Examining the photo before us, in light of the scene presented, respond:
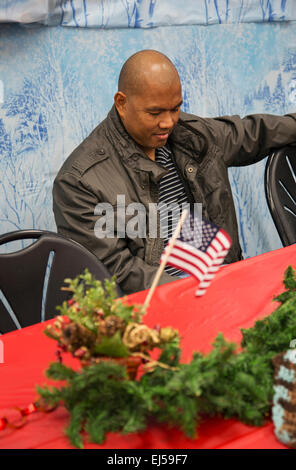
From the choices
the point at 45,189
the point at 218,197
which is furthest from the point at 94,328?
the point at 45,189

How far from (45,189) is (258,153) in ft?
3.56

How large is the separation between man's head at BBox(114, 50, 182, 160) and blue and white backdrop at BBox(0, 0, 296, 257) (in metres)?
0.73

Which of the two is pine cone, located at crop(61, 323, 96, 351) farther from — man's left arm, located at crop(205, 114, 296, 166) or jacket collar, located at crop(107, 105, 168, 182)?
man's left arm, located at crop(205, 114, 296, 166)

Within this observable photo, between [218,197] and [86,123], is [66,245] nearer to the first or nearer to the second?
[218,197]

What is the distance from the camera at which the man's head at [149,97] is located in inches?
87.1

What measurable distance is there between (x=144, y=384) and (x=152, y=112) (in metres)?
1.39

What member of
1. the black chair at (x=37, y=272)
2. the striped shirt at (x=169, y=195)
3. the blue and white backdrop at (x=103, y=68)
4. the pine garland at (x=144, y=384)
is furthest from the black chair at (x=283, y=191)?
the pine garland at (x=144, y=384)

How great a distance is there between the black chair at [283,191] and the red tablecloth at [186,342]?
0.36 meters

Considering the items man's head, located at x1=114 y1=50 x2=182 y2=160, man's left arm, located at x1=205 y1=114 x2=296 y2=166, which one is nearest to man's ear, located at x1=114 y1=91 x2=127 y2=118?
man's head, located at x1=114 y1=50 x2=182 y2=160

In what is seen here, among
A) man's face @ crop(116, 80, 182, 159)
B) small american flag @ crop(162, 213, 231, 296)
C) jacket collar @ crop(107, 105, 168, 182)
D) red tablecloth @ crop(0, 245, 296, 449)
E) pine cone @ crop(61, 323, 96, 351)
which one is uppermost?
man's face @ crop(116, 80, 182, 159)

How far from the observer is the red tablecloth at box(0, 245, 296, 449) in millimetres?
1056

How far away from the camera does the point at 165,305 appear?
1.64 meters

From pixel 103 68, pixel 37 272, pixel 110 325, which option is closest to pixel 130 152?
pixel 37 272

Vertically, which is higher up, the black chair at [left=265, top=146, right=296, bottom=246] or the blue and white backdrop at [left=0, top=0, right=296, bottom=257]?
the blue and white backdrop at [left=0, top=0, right=296, bottom=257]
